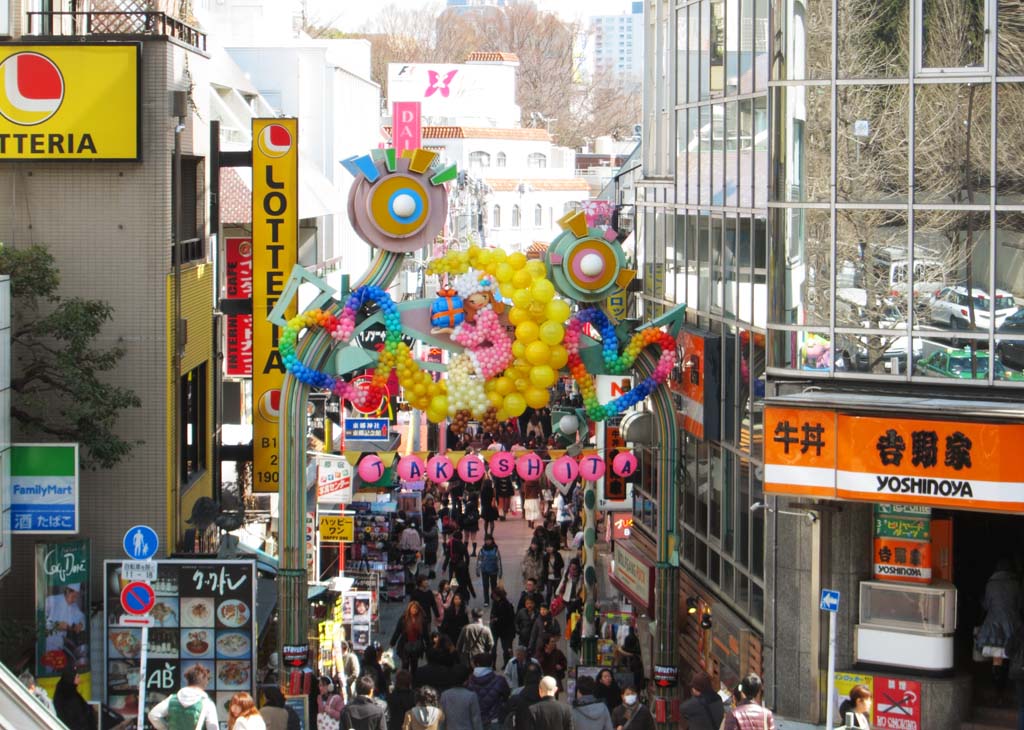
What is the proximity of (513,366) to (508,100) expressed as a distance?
269ft

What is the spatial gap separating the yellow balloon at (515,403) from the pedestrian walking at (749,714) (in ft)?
22.5

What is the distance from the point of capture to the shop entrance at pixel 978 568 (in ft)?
A: 58.1

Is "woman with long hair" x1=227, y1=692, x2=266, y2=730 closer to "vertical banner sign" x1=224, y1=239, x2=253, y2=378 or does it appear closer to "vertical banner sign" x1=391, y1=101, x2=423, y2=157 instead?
"vertical banner sign" x1=224, y1=239, x2=253, y2=378

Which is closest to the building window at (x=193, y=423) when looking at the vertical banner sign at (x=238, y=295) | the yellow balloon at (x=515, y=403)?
the vertical banner sign at (x=238, y=295)

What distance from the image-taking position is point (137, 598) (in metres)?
16.7

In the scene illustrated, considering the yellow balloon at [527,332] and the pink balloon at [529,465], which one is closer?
the yellow balloon at [527,332]

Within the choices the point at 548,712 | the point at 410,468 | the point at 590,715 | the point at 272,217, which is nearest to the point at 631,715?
the point at 590,715

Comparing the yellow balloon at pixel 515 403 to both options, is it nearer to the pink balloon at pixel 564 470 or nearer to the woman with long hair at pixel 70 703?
the pink balloon at pixel 564 470

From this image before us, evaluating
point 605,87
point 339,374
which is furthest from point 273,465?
point 605,87

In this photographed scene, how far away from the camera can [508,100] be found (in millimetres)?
101250

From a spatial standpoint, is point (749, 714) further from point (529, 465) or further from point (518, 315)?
point (529, 465)

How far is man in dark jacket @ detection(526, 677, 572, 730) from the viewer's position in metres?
15.7

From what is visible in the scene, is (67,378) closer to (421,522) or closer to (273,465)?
(273,465)

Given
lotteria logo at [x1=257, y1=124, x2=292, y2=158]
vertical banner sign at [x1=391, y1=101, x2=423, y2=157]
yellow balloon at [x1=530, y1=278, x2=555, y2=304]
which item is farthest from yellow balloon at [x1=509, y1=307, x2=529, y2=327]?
vertical banner sign at [x1=391, y1=101, x2=423, y2=157]
